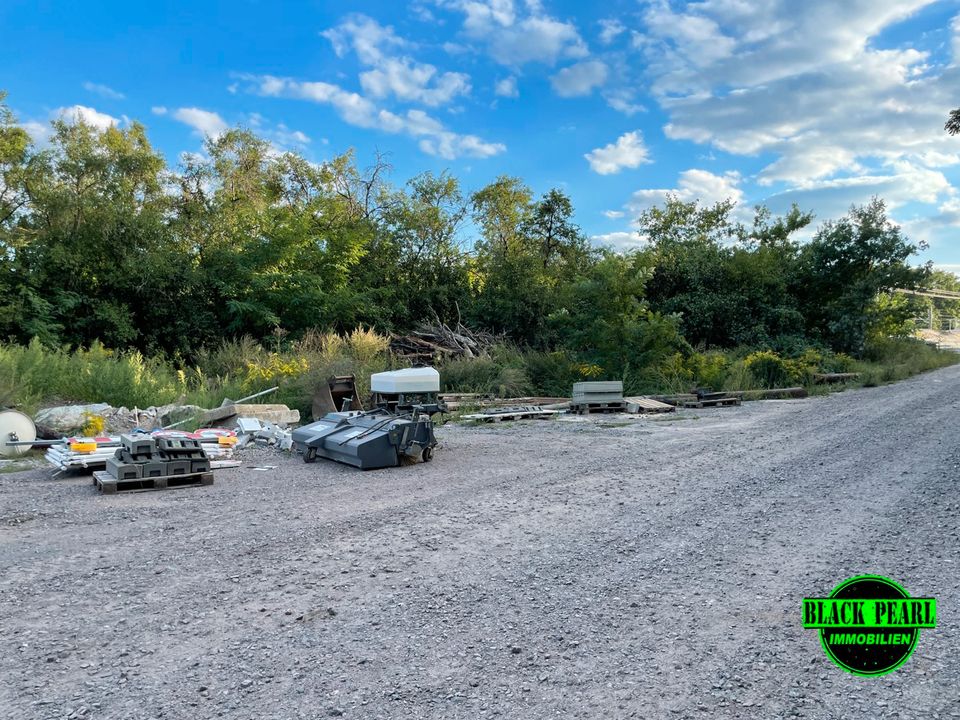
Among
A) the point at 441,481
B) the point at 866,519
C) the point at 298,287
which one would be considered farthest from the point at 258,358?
the point at 866,519

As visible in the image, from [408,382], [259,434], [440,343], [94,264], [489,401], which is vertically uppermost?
[94,264]

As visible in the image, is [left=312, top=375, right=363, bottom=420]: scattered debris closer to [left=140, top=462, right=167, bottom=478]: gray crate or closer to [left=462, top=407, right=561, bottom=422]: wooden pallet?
[left=462, top=407, right=561, bottom=422]: wooden pallet

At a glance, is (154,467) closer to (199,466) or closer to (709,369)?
(199,466)

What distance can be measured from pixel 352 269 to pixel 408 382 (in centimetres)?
1189

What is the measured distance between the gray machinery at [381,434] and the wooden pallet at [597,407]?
391 centimetres

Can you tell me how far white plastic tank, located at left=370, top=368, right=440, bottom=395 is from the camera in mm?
8500

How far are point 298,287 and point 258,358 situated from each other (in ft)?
12.0

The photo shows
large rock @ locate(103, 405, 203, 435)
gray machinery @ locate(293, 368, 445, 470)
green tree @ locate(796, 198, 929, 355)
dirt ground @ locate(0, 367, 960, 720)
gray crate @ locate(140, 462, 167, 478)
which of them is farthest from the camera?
green tree @ locate(796, 198, 929, 355)

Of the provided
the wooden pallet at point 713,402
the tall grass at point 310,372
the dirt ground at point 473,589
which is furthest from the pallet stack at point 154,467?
the wooden pallet at point 713,402

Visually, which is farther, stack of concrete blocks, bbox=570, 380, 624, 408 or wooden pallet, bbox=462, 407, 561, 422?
stack of concrete blocks, bbox=570, 380, 624, 408

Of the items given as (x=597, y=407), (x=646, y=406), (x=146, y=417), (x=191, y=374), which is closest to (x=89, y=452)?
(x=146, y=417)

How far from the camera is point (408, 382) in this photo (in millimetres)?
8516

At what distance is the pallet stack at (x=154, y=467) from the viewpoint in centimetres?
600

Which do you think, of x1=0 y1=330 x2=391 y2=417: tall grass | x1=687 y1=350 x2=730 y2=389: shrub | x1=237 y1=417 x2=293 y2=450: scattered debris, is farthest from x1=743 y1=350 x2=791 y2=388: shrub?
x1=237 y1=417 x2=293 y2=450: scattered debris
